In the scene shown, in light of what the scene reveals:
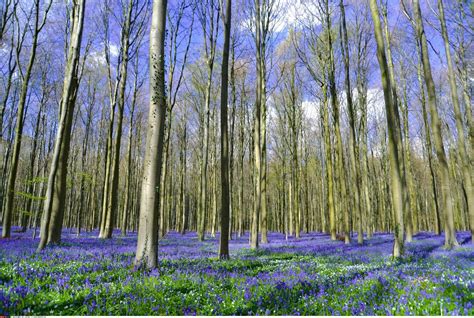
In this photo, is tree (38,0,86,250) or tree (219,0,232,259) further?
tree (38,0,86,250)

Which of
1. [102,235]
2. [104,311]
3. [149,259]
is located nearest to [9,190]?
[102,235]

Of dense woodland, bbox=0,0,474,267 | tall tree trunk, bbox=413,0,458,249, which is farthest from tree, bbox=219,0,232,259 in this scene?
tall tree trunk, bbox=413,0,458,249

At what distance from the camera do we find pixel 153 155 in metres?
6.87

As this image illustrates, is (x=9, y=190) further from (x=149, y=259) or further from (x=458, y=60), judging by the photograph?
(x=458, y=60)

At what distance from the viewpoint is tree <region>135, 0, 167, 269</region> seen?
655cm

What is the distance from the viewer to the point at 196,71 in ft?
86.1

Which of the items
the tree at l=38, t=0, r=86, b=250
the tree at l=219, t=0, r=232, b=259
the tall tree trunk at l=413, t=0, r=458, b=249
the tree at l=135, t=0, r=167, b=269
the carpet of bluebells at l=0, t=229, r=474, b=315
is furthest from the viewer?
the tall tree trunk at l=413, t=0, r=458, b=249

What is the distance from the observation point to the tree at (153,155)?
6.55 meters

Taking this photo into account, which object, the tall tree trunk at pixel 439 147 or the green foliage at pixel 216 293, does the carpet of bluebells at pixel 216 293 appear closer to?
the green foliage at pixel 216 293

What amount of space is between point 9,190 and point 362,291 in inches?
659

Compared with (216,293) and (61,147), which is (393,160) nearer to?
(216,293)

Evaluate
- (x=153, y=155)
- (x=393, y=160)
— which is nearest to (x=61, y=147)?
(x=153, y=155)

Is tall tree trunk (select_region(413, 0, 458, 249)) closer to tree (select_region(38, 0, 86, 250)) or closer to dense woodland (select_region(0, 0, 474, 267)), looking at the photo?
dense woodland (select_region(0, 0, 474, 267))

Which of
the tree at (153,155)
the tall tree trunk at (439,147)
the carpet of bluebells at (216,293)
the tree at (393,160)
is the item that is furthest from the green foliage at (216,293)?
the tall tree trunk at (439,147)
